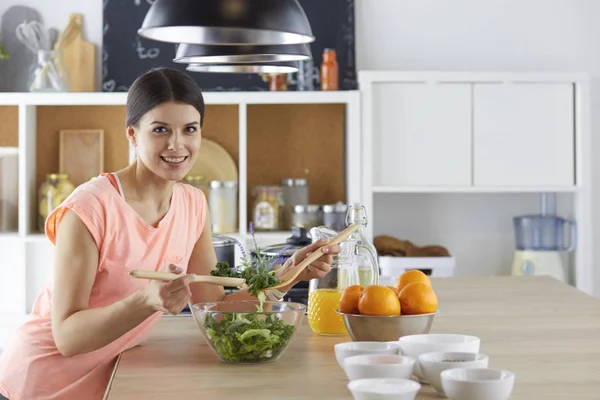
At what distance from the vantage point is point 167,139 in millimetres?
2195

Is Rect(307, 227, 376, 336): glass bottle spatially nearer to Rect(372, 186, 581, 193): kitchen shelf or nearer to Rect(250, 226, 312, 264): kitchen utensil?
Rect(250, 226, 312, 264): kitchen utensil

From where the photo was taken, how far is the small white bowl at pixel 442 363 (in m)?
1.48

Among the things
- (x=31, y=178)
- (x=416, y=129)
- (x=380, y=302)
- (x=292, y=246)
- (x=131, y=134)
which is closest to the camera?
(x=380, y=302)

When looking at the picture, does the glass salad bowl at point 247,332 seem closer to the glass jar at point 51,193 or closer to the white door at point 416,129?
the white door at point 416,129

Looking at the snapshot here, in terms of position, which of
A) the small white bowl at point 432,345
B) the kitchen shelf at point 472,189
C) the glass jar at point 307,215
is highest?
the kitchen shelf at point 472,189

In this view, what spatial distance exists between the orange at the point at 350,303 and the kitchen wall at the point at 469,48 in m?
3.28

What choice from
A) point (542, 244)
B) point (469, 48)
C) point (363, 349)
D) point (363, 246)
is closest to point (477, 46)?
point (469, 48)

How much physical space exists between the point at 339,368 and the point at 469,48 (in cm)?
368

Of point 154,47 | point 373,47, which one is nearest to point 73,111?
point 154,47

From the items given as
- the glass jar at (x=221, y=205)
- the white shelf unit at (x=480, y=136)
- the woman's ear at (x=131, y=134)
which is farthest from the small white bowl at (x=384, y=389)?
the glass jar at (x=221, y=205)

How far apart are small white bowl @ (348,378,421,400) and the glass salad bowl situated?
1.32 ft

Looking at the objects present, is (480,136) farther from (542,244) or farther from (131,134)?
(131,134)

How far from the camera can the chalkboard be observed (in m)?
5.01

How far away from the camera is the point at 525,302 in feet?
8.59
